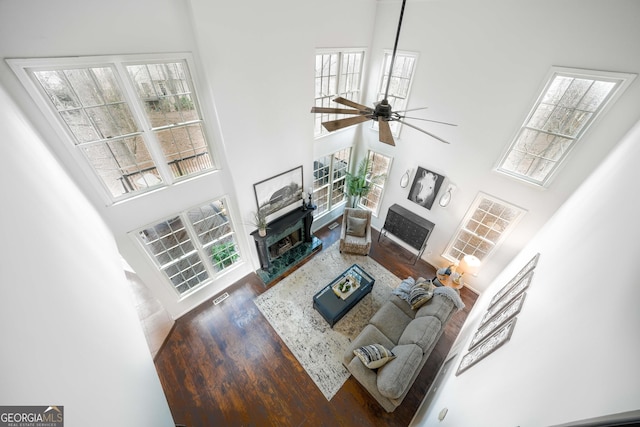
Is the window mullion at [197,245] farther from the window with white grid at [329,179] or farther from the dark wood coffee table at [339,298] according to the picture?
the window with white grid at [329,179]

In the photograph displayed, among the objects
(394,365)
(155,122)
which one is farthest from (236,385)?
(155,122)

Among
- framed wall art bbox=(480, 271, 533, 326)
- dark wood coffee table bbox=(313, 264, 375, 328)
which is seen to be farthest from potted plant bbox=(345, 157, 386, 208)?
framed wall art bbox=(480, 271, 533, 326)

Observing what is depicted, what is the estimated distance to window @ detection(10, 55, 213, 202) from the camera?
2.55m

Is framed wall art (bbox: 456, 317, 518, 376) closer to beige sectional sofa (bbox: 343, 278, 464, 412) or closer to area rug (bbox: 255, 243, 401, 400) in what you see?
beige sectional sofa (bbox: 343, 278, 464, 412)

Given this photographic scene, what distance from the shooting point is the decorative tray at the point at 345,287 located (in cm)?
464

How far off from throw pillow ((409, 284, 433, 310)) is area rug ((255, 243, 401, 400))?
2.87 ft

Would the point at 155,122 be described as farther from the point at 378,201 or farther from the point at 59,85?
the point at 378,201

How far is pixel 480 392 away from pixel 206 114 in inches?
178

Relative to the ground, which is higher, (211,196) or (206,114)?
(206,114)

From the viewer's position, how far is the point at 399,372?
10.4ft

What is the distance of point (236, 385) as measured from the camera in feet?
12.5

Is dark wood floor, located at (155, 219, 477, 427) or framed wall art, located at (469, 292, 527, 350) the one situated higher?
framed wall art, located at (469, 292, 527, 350)

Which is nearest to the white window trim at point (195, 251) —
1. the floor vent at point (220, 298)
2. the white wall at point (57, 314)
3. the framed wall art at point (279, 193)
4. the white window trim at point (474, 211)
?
the floor vent at point (220, 298)

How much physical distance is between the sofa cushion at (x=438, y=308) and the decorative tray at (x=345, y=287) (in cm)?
125
